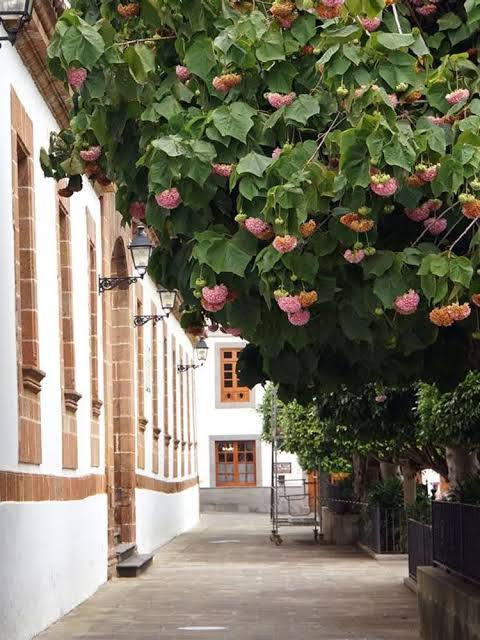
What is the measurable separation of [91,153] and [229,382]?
53.5 m

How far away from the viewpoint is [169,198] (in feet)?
23.6

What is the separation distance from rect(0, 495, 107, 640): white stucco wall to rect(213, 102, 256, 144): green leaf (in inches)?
243

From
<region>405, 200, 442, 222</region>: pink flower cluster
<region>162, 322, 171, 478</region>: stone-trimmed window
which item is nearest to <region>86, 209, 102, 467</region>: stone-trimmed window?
<region>405, 200, 442, 222</region>: pink flower cluster

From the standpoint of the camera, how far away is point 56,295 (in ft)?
54.9

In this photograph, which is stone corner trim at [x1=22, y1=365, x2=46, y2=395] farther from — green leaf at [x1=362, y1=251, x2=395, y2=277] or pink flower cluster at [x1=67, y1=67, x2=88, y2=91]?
green leaf at [x1=362, y1=251, x2=395, y2=277]

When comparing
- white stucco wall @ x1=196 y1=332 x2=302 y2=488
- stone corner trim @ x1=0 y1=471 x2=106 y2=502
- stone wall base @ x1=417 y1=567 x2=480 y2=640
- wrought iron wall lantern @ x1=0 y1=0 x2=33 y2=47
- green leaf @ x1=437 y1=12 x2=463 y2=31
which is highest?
wrought iron wall lantern @ x1=0 y1=0 x2=33 y2=47

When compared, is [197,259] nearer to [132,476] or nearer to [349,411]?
[349,411]

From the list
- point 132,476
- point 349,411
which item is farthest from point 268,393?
point 349,411

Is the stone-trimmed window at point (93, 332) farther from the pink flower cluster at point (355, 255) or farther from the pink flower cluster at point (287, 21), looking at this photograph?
the pink flower cluster at point (355, 255)

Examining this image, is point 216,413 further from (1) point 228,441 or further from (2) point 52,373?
(2) point 52,373

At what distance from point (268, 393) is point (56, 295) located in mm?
26834

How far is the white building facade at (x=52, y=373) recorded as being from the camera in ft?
44.4

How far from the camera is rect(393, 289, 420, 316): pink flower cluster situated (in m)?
6.96

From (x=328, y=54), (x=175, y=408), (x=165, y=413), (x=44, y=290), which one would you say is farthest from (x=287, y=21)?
(x=175, y=408)
